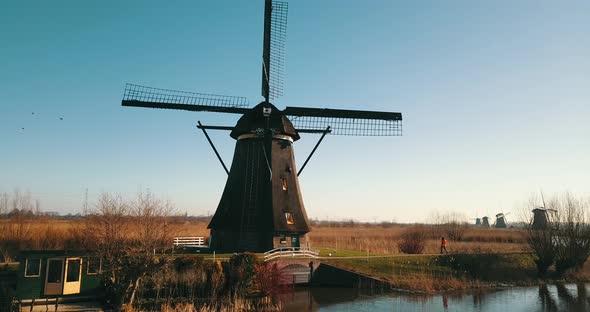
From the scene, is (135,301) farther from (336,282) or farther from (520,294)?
(520,294)

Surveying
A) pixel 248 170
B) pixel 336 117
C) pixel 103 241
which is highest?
pixel 336 117

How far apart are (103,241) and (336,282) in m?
11.7

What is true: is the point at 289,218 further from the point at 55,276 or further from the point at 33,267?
the point at 33,267

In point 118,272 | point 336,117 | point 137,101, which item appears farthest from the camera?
point 336,117

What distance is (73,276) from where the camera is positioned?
15.9 m

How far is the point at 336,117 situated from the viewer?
25.7m

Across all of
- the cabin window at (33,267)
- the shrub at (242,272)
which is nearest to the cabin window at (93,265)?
the cabin window at (33,267)

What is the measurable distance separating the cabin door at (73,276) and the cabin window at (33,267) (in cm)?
96

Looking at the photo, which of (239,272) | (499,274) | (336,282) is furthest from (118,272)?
A: (499,274)

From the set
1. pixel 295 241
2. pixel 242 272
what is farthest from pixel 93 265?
pixel 295 241

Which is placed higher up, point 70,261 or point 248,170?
point 248,170

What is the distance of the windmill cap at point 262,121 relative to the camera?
24.0 meters

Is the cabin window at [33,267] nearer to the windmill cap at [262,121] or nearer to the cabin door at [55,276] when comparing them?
the cabin door at [55,276]

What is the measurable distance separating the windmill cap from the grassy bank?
8090 millimetres
